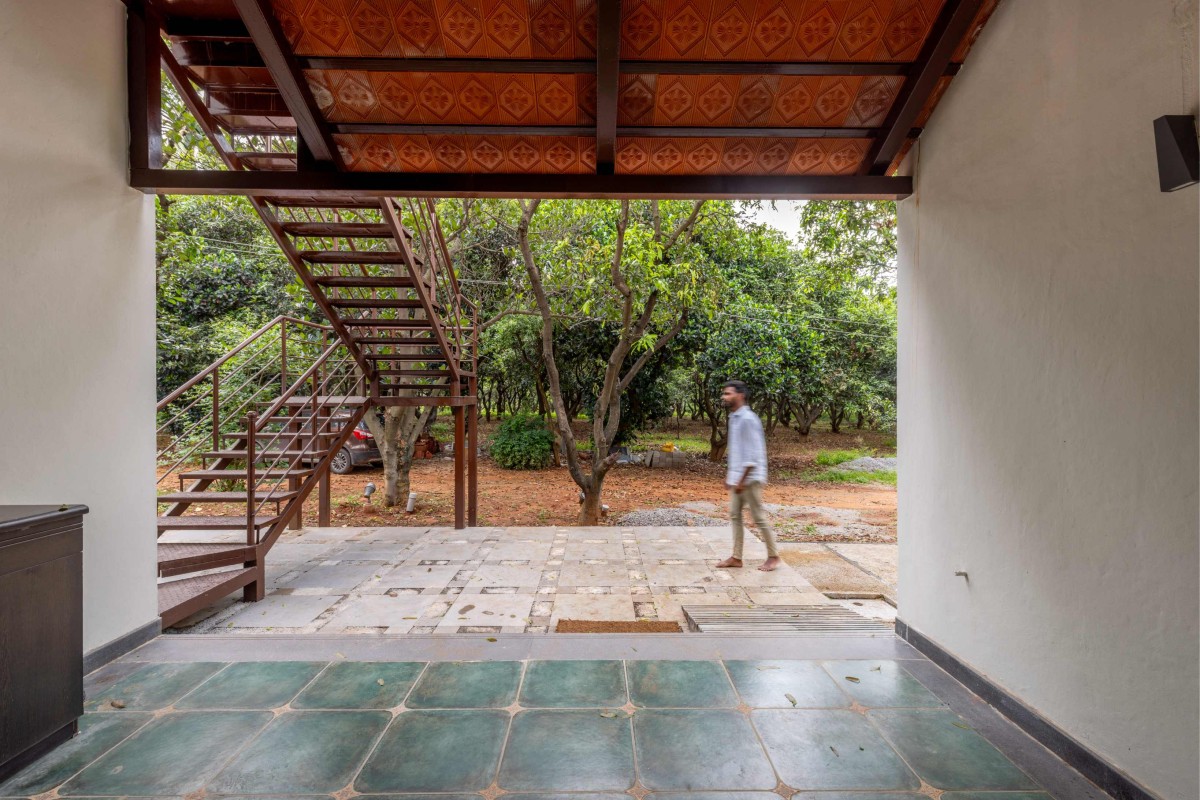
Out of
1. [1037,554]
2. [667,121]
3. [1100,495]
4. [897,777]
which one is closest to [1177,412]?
[1100,495]

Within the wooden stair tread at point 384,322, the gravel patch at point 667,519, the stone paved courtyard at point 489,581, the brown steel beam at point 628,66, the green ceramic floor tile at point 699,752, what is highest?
the brown steel beam at point 628,66

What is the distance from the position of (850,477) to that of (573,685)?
11801 mm

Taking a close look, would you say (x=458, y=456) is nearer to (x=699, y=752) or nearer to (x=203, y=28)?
(x=203, y=28)

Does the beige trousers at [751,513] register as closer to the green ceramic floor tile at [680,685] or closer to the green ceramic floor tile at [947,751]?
the green ceramic floor tile at [680,685]

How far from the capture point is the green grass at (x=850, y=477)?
1281 centimetres

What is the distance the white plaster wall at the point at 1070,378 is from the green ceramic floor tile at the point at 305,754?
2.69m

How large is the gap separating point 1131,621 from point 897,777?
37.3 inches

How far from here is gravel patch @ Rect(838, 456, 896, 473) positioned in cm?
1395

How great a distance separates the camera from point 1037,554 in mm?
2340

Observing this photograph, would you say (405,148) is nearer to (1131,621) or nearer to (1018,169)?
(1018,169)

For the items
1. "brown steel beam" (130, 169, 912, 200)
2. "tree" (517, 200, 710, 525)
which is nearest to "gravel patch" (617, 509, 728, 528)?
"tree" (517, 200, 710, 525)

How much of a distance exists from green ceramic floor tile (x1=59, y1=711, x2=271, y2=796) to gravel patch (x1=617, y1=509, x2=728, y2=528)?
633 cm

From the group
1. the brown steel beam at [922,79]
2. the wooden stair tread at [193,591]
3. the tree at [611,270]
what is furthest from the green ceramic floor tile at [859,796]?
the tree at [611,270]

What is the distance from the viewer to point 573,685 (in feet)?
9.10
